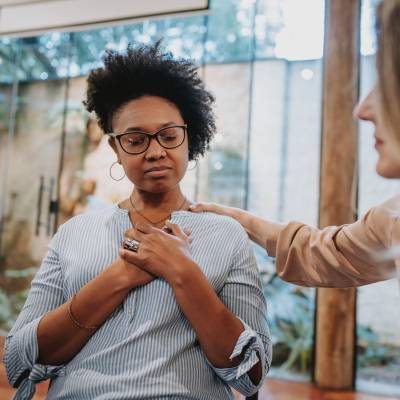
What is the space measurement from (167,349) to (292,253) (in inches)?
18.8

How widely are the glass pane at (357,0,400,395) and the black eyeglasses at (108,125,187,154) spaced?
2490 mm

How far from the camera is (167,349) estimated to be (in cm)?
109

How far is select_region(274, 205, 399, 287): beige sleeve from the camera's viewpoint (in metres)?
1.19

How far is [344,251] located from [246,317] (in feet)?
1.12

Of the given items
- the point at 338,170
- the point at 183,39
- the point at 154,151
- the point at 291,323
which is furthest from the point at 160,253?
the point at 183,39

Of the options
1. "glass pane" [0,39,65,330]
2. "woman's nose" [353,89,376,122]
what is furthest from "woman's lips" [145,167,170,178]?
"glass pane" [0,39,65,330]

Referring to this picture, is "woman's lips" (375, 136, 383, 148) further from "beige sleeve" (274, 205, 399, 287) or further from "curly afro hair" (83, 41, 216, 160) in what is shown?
"curly afro hair" (83, 41, 216, 160)

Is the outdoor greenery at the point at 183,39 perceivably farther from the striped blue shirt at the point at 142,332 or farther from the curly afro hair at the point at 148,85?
the striped blue shirt at the point at 142,332

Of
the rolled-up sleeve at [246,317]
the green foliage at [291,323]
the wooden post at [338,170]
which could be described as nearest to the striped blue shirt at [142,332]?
the rolled-up sleeve at [246,317]

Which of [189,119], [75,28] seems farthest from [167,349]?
[75,28]

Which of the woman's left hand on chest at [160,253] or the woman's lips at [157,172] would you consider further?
the woman's lips at [157,172]

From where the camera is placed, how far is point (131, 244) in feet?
3.76

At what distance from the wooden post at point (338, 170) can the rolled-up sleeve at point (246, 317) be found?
2234 millimetres

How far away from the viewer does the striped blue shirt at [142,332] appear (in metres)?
1.06
